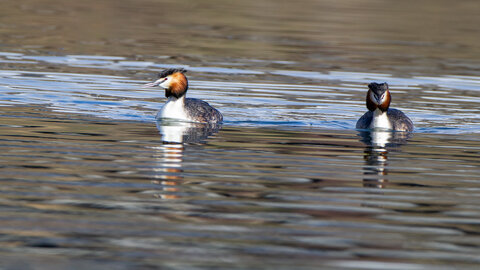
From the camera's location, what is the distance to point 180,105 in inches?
703

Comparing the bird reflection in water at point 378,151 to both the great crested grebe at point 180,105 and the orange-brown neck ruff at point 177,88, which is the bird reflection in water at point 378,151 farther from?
the orange-brown neck ruff at point 177,88

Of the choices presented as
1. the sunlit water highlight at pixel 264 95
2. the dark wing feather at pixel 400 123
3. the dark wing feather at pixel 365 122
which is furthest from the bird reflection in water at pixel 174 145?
the dark wing feather at pixel 400 123

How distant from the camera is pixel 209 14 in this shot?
47406mm

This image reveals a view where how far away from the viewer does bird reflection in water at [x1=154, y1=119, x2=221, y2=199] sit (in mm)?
10984

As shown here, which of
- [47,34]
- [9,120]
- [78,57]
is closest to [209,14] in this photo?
[47,34]

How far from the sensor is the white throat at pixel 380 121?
679 inches

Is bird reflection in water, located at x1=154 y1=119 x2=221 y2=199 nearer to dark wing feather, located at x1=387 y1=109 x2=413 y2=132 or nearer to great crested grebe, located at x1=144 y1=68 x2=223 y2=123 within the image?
great crested grebe, located at x1=144 y1=68 x2=223 y2=123

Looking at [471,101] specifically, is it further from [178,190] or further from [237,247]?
[237,247]

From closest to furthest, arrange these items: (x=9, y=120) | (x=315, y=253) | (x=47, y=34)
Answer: (x=315, y=253), (x=9, y=120), (x=47, y=34)

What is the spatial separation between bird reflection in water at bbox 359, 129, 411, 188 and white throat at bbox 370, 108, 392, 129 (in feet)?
0.36

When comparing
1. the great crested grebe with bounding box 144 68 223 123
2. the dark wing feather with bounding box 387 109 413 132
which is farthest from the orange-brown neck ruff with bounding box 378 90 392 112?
the great crested grebe with bounding box 144 68 223 123

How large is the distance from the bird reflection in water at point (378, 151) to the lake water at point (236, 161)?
54mm

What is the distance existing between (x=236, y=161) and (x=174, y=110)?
5.01 metres

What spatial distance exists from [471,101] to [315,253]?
14264 mm
